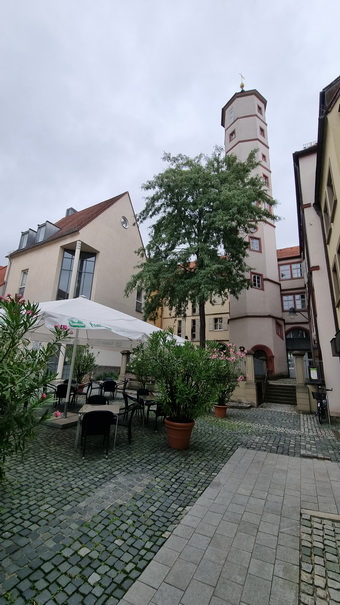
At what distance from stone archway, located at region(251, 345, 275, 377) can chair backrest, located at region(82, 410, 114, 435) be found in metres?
17.5

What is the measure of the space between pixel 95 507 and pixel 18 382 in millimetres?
2159

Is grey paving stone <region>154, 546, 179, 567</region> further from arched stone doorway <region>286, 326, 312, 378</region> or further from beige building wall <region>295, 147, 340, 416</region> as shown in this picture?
arched stone doorway <region>286, 326, 312, 378</region>

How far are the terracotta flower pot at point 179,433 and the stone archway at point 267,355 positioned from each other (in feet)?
52.8

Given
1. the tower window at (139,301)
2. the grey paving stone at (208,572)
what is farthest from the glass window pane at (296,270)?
the grey paving stone at (208,572)

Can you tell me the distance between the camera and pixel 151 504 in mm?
3463

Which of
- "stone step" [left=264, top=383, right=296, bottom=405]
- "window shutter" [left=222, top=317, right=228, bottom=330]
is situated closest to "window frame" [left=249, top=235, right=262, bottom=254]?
"window shutter" [left=222, top=317, right=228, bottom=330]

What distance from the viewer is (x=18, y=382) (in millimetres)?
2320

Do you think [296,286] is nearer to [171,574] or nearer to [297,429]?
[297,429]

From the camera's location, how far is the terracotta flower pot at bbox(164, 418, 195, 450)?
18.1 ft

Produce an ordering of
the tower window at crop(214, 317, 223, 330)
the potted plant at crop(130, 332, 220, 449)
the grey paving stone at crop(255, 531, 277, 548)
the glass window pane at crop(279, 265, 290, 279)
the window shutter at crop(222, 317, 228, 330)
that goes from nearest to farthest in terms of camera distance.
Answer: the grey paving stone at crop(255, 531, 277, 548)
the potted plant at crop(130, 332, 220, 449)
the glass window pane at crop(279, 265, 290, 279)
the window shutter at crop(222, 317, 228, 330)
the tower window at crop(214, 317, 223, 330)

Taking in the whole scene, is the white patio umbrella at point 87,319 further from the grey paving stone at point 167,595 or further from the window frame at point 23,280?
the window frame at point 23,280

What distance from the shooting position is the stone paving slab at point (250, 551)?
2.12 m

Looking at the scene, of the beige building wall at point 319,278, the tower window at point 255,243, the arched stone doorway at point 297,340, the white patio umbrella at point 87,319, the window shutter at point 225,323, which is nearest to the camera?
the white patio umbrella at point 87,319

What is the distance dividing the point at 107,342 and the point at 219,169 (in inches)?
621
